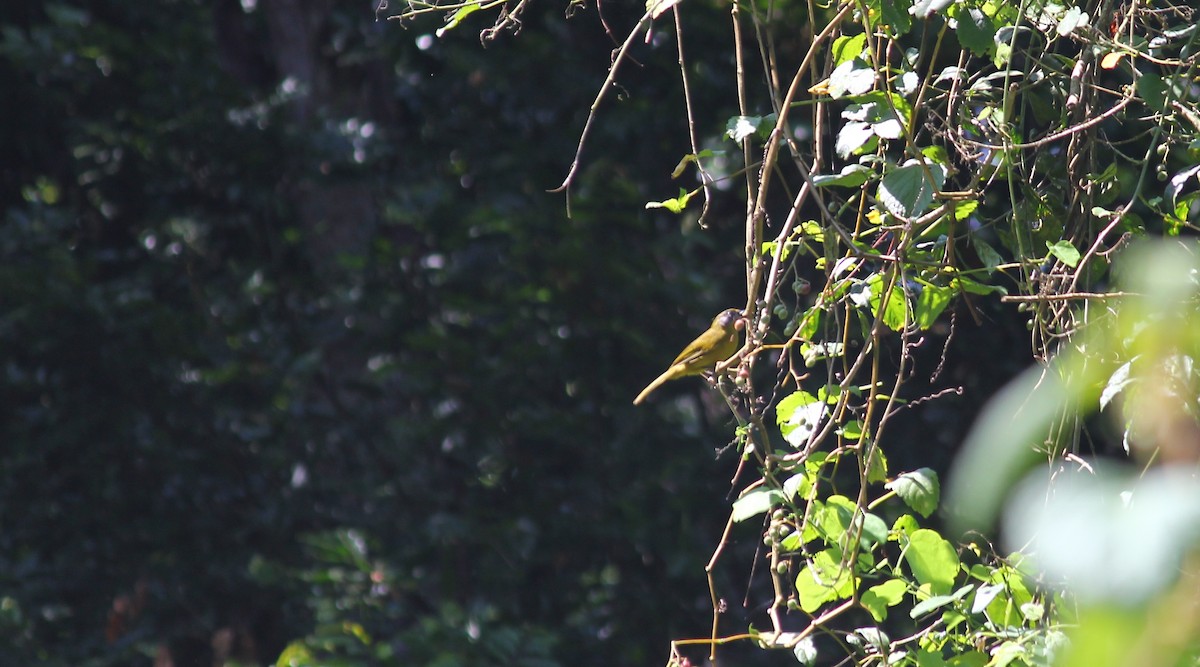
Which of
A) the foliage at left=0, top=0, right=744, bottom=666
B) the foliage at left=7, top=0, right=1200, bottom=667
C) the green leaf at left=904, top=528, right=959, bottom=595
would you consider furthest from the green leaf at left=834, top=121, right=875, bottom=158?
the foliage at left=0, top=0, right=744, bottom=666

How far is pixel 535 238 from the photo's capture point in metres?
4.32

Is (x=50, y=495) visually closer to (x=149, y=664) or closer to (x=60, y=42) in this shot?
(x=149, y=664)

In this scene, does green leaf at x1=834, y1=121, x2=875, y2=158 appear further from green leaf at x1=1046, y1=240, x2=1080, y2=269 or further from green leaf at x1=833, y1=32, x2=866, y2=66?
green leaf at x1=1046, y1=240, x2=1080, y2=269

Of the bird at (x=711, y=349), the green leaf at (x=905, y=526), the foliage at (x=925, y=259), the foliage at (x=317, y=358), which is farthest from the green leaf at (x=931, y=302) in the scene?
the foliage at (x=317, y=358)

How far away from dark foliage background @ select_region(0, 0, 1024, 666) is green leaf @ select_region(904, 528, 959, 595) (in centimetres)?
257

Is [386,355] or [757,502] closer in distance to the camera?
[757,502]

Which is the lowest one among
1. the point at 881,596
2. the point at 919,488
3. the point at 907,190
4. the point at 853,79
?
the point at 881,596

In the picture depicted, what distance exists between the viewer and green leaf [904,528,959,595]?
1675 millimetres

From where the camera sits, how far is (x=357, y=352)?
4.66m

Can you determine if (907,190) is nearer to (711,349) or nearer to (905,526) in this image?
(905,526)

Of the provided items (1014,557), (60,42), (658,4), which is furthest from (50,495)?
(1014,557)

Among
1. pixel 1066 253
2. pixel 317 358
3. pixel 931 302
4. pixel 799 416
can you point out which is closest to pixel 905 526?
pixel 799 416

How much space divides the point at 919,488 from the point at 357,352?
324 centimetres

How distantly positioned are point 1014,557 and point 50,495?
3739 mm
